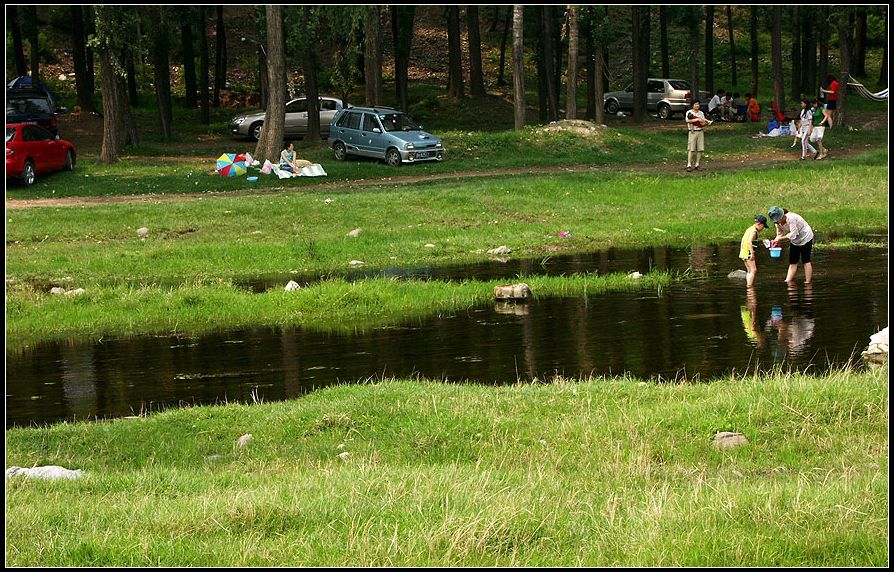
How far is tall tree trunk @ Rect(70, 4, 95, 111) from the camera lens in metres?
46.7

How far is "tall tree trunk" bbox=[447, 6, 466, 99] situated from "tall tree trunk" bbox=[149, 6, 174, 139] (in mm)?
13304

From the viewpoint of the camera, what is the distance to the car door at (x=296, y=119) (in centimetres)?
4603

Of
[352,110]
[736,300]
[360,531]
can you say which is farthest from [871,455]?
[352,110]

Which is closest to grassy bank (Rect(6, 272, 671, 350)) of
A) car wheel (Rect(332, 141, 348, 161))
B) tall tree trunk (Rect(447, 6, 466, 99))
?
car wheel (Rect(332, 141, 348, 161))

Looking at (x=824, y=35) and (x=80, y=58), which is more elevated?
(x=80, y=58)

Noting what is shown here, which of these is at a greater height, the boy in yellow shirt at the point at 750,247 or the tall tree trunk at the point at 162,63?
the tall tree trunk at the point at 162,63

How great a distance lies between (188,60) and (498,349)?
41.9 meters

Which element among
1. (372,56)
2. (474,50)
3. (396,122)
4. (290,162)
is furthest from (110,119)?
(474,50)

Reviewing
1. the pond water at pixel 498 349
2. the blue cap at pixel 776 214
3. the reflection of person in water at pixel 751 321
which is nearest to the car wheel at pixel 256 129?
the pond water at pixel 498 349

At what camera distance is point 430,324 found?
16125 millimetres

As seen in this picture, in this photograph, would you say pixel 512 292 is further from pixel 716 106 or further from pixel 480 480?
pixel 716 106

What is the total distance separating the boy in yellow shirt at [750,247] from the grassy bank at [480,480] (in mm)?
5113

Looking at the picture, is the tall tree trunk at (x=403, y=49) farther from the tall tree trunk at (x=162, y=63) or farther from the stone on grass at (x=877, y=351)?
the stone on grass at (x=877, y=351)

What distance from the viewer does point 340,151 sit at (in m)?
36.7
